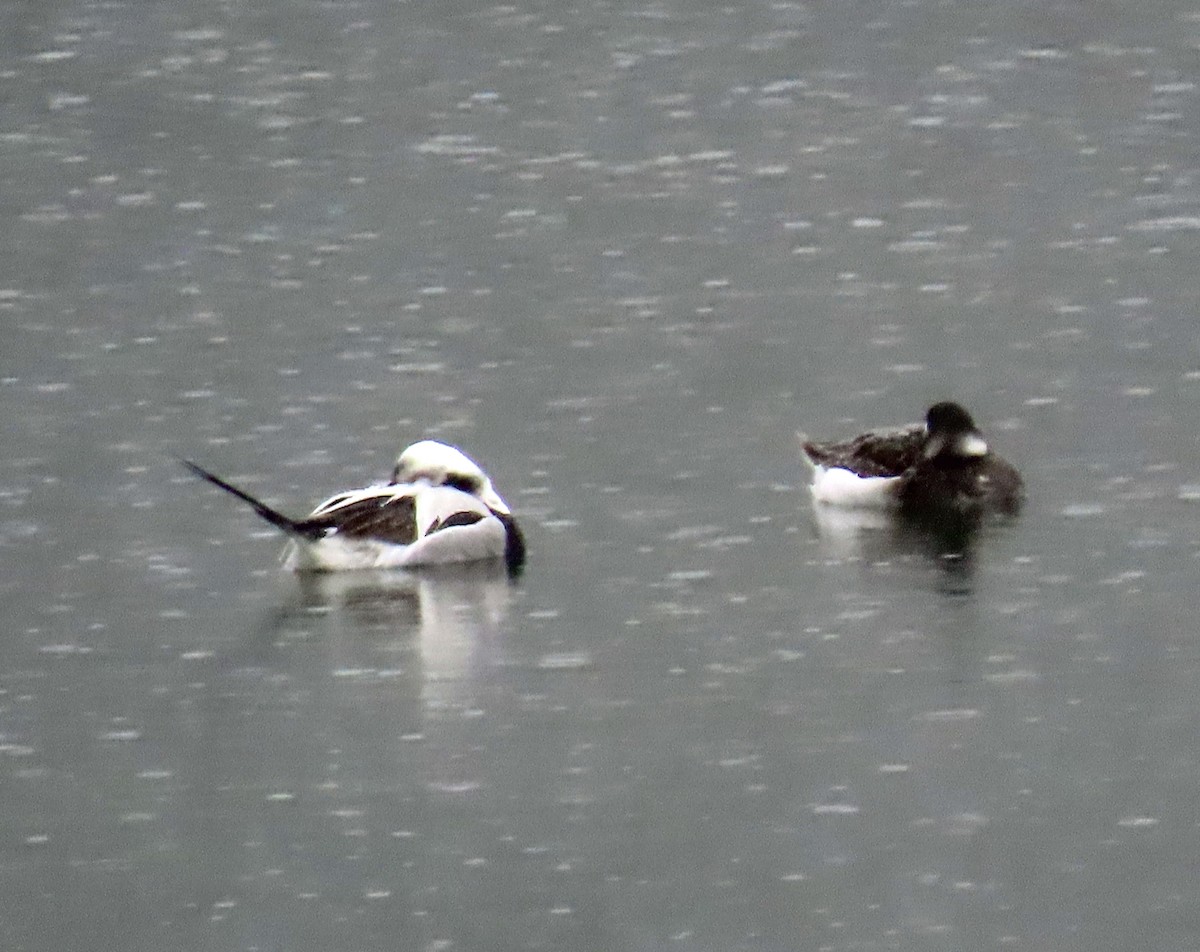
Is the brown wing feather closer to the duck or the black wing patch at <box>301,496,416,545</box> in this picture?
the duck

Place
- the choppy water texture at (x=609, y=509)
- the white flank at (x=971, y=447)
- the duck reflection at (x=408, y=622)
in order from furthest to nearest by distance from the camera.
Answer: the white flank at (x=971, y=447)
the duck reflection at (x=408, y=622)
the choppy water texture at (x=609, y=509)

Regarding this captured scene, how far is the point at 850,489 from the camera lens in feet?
45.0

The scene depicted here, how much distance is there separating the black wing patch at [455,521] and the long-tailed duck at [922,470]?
1.70m

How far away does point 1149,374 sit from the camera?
15.6 meters

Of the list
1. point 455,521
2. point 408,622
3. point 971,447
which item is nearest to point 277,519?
point 455,521

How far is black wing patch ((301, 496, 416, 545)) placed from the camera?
12.6 m

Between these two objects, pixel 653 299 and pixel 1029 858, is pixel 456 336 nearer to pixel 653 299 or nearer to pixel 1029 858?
pixel 653 299

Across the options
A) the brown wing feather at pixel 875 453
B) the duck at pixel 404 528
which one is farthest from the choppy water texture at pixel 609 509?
the brown wing feather at pixel 875 453

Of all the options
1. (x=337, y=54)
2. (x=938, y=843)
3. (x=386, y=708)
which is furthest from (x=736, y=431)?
(x=337, y=54)

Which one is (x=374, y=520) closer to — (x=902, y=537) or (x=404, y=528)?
(x=404, y=528)

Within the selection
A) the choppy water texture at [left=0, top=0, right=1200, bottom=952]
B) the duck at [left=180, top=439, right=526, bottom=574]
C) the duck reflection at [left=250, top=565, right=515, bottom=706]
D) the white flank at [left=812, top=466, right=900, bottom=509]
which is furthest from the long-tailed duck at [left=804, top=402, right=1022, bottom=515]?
the duck reflection at [left=250, top=565, right=515, bottom=706]

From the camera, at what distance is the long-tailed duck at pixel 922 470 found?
1364 cm

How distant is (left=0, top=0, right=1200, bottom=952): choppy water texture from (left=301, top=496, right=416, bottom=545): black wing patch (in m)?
0.22

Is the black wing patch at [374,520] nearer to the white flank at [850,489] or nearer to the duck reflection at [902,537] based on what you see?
the duck reflection at [902,537]
